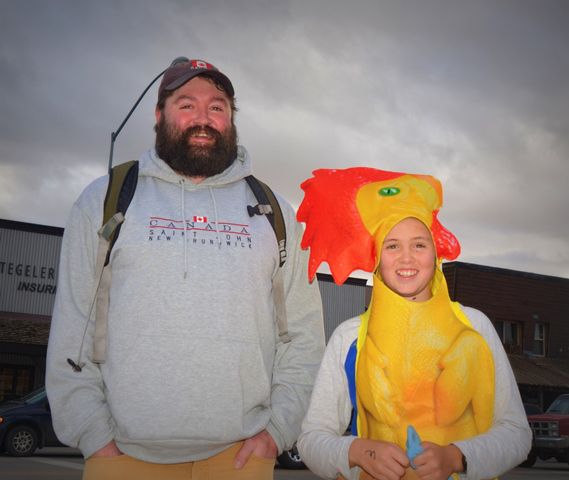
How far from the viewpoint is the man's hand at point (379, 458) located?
2543mm

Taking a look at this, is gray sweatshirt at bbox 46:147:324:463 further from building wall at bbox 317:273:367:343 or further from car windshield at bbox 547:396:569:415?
building wall at bbox 317:273:367:343

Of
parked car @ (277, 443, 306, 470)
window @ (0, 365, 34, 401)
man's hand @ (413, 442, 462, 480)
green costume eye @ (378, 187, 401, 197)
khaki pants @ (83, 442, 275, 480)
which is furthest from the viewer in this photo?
window @ (0, 365, 34, 401)

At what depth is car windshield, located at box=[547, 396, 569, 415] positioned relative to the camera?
19705 millimetres

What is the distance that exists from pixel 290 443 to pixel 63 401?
3.37 ft

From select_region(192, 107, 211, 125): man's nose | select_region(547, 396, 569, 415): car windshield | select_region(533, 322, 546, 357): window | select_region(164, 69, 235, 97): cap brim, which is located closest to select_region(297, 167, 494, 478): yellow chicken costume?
select_region(192, 107, 211, 125): man's nose

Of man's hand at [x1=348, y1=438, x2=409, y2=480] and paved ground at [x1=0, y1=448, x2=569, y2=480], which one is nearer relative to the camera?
man's hand at [x1=348, y1=438, x2=409, y2=480]

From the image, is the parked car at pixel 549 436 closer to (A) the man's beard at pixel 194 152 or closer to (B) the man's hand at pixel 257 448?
(B) the man's hand at pixel 257 448

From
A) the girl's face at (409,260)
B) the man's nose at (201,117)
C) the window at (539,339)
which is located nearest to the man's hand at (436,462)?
the girl's face at (409,260)

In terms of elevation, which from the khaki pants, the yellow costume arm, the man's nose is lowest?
the khaki pants

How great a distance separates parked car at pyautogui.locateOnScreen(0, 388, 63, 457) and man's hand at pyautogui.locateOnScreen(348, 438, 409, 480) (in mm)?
13323

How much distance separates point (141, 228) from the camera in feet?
11.2

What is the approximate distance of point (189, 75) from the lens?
377 cm

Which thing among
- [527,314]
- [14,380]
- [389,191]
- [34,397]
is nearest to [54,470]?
[34,397]

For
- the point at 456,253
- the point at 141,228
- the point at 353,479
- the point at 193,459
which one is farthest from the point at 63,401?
the point at 456,253
